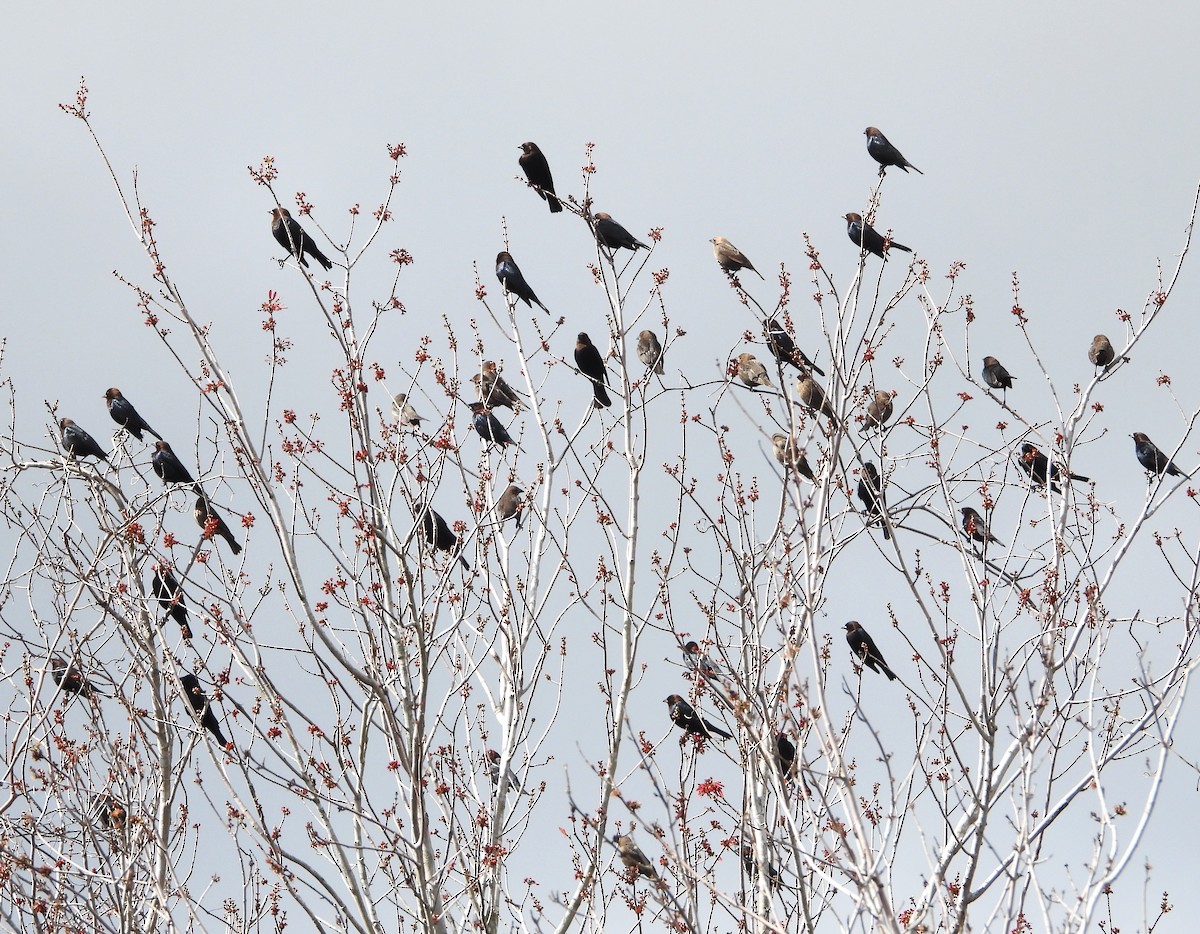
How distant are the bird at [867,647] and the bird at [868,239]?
2785mm

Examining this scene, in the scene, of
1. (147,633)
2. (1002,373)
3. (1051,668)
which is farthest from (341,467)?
(1002,373)

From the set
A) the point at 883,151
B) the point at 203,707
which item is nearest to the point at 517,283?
the point at 883,151

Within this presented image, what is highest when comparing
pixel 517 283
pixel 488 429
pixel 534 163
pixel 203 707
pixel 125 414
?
pixel 534 163

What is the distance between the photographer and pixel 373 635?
5.81m

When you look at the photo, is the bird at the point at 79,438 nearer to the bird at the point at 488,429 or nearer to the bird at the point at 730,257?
the bird at the point at 488,429

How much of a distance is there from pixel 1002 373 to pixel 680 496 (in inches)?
277

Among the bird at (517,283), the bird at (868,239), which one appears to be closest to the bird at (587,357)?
the bird at (517,283)

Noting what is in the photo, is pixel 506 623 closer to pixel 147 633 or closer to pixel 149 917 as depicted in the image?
pixel 147 633

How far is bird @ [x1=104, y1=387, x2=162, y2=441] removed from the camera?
11344 millimetres

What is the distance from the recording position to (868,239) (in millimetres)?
7938

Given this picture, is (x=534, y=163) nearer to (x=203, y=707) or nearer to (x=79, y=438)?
(x=79, y=438)

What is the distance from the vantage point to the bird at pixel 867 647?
977 centimetres

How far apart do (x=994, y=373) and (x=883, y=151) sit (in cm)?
347

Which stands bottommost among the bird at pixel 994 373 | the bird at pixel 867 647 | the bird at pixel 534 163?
the bird at pixel 867 647
